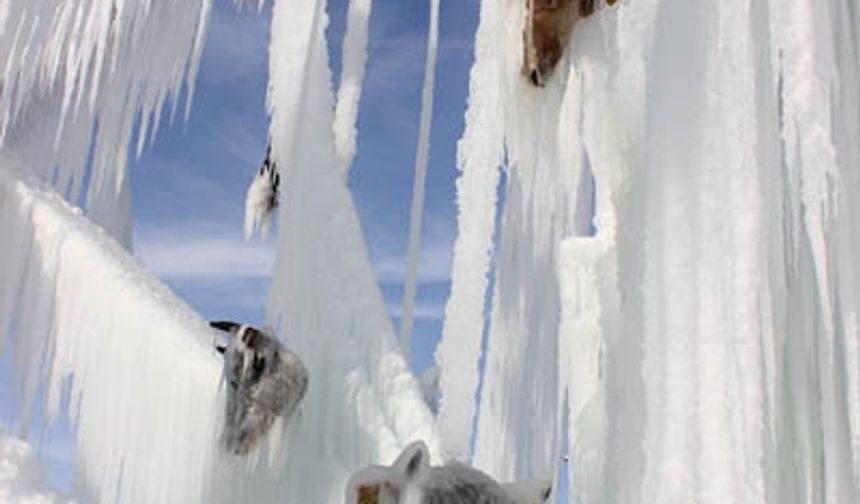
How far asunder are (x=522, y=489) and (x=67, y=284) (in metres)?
2.74

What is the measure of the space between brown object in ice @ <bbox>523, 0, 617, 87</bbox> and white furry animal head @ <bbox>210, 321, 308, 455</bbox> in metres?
1.39

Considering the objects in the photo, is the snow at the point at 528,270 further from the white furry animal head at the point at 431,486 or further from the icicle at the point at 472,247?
the white furry animal head at the point at 431,486

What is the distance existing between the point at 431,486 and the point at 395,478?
11 centimetres

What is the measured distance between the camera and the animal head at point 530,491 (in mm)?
2779

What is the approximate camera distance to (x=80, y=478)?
4105 mm

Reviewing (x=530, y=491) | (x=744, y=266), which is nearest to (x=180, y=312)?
(x=530, y=491)

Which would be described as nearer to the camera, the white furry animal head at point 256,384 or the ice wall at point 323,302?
the white furry animal head at point 256,384

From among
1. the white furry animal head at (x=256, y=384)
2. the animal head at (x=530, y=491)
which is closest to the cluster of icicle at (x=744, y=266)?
the animal head at (x=530, y=491)

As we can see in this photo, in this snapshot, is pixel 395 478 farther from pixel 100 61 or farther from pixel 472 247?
pixel 100 61

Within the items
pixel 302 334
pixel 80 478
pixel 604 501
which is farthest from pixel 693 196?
pixel 80 478

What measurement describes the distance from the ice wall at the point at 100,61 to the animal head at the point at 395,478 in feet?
7.77

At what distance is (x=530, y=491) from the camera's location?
2.80 meters

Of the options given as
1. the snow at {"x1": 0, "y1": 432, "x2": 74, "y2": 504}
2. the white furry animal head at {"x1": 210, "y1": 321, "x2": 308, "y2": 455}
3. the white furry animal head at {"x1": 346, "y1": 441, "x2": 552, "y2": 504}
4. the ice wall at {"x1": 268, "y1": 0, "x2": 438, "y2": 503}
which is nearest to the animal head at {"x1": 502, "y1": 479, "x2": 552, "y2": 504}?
the white furry animal head at {"x1": 346, "y1": 441, "x2": 552, "y2": 504}

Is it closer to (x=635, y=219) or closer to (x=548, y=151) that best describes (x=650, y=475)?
(x=635, y=219)
